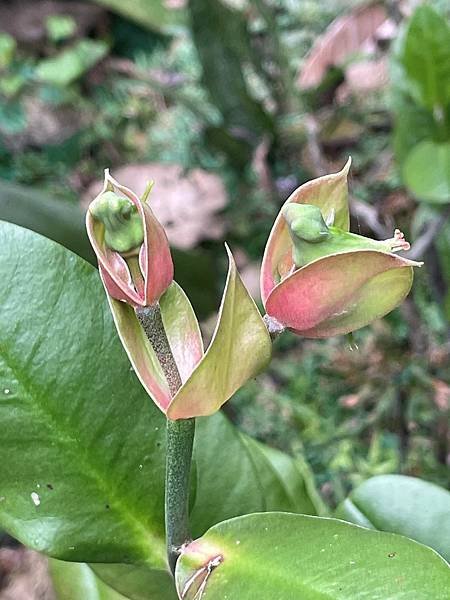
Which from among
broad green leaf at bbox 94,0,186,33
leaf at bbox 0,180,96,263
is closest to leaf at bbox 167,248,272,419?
leaf at bbox 0,180,96,263

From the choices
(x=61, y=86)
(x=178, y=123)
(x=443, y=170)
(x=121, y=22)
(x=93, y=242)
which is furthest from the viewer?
(x=121, y=22)

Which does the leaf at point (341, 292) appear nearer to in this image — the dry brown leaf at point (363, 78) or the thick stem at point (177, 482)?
the thick stem at point (177, 482)

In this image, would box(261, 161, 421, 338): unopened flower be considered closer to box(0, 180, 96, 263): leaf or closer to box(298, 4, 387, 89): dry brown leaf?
box(0, 180, 96, 263): leaf

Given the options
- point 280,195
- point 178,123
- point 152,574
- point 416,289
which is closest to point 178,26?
point 178,123

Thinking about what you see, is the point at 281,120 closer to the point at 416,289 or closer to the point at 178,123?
the point at 178,123

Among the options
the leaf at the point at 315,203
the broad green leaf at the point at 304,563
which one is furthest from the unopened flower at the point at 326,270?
the broad green leaf at the point at 304,563

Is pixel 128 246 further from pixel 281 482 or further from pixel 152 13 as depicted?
pixel 152 13
